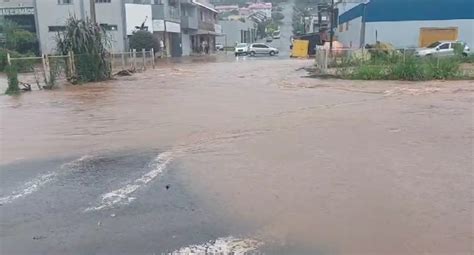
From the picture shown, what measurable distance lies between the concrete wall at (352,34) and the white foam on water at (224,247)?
44977 mm

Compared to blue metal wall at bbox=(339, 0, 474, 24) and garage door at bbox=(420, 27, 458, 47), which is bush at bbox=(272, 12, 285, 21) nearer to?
blue metal wall at bbox=(339, 0, 474, 24)

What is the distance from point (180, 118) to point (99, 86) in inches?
392

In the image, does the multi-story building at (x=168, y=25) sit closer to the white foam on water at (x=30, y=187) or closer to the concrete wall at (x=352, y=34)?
the concrete wall at (x=352, y=34)

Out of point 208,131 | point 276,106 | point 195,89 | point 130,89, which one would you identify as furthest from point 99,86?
point 208,131

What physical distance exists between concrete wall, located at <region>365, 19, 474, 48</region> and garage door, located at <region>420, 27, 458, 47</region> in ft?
0.96

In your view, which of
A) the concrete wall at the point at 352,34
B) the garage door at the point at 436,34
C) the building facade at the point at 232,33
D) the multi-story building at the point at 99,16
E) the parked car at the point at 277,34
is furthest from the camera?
the parked car at the point at 277,34

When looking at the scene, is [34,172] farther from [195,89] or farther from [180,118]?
[195,89]

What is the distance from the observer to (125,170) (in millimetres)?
7195

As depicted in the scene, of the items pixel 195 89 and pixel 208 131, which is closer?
pixel 208 131

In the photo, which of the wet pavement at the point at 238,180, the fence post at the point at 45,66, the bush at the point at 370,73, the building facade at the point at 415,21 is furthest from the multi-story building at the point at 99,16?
the wet pavement at the point at 238,180

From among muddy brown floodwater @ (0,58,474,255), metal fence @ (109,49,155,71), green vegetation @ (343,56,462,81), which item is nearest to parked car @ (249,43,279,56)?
metal fence @ (109,49,155,71)

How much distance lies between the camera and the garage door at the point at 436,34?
43719mm

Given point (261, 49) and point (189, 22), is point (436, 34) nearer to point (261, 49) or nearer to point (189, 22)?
point (261, 49)

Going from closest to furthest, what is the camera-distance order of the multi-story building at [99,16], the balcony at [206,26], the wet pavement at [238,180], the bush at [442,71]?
the wet pavement at [238,180], the bush at [442,71], the multi-story building at [99,16], the balcony at [206,26]
